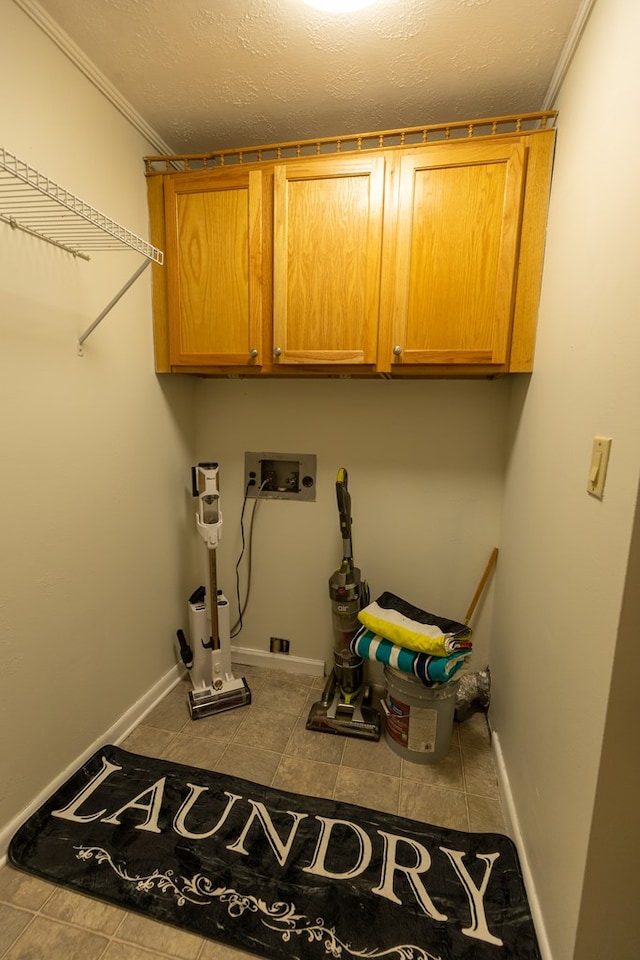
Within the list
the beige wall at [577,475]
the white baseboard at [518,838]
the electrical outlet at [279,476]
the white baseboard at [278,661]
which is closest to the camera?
the beige wall at [577,475]

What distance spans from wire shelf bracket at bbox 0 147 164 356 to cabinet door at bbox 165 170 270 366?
0.37 meters

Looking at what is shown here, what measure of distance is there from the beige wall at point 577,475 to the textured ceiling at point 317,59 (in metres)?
0.24

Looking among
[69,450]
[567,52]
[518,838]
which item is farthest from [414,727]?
[567,52]

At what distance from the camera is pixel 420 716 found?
1.69 m

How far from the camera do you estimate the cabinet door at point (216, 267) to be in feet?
5.71

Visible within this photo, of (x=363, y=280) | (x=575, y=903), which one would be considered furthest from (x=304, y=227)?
(x=575, y=903)

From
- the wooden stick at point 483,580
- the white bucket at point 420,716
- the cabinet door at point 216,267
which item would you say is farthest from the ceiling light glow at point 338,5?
the white bucket at point 420,716

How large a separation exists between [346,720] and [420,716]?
38 centimetres

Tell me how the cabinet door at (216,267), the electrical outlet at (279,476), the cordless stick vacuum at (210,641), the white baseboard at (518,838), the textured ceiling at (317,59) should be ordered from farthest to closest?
the electrical outlet at (279,476), the cordless stick vacuum at (210,641), the cabinet door at (216,267), the textured ceiling at (317,59), the white baseboard at (518,838)

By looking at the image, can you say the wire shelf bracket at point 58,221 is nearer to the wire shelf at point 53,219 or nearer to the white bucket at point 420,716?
the wire shelf at point 53,219

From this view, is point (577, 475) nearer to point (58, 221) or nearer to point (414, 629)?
point (414, 629)

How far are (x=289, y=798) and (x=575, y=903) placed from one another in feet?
3.13

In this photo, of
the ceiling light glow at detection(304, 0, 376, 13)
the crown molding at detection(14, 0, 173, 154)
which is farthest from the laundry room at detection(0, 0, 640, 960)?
the ceiling light glow at detection(304, 0, 376, 13)

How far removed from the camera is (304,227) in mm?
1684
